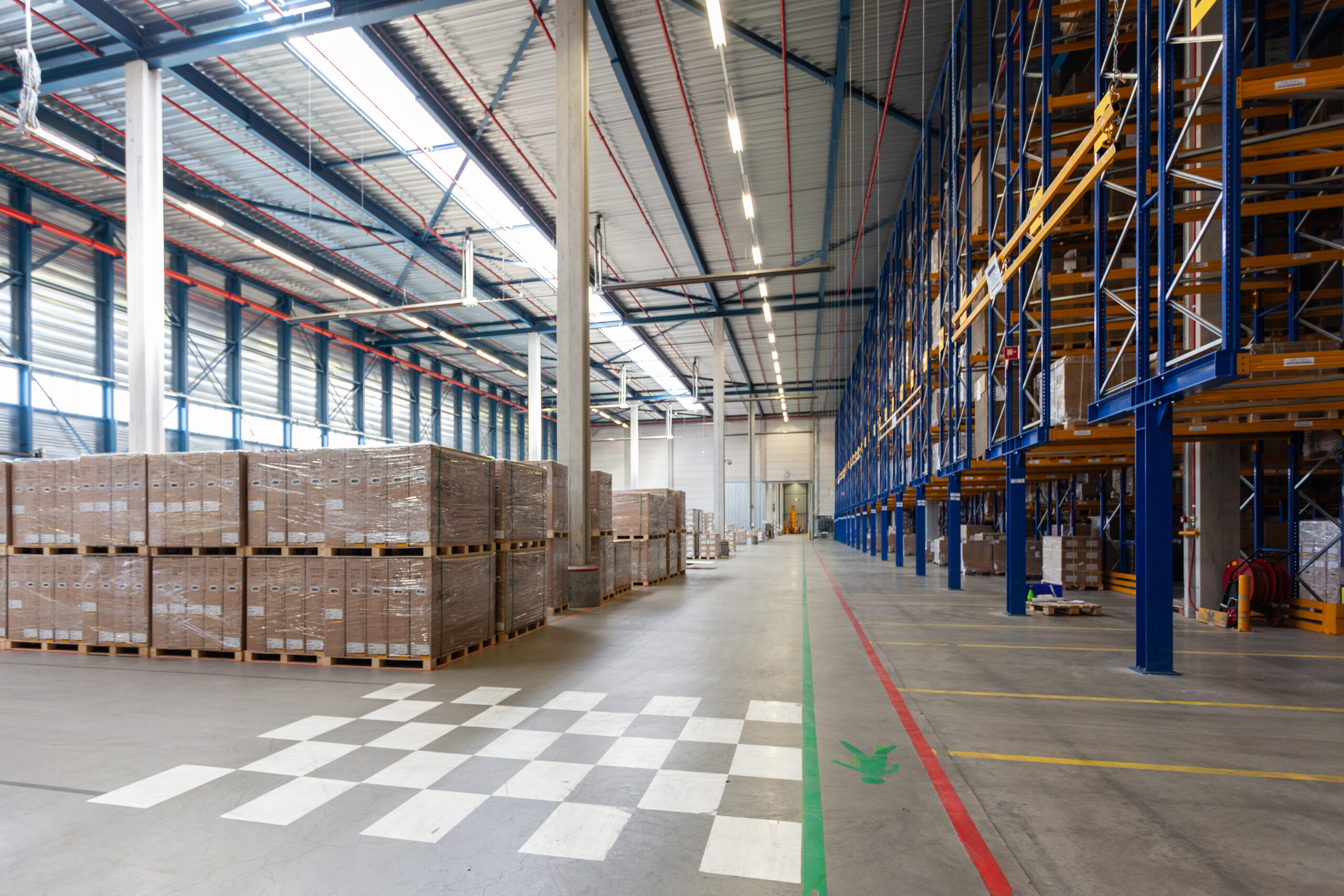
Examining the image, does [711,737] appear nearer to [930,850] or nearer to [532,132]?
[930,850]

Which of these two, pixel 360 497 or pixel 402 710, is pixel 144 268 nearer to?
pixel 360 497

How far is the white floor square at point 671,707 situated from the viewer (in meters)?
4.82

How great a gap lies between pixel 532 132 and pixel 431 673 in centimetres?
1223

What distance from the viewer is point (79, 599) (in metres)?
7.13

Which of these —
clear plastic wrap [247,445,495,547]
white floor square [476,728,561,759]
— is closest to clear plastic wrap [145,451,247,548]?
clear plastic wrap [247,445,495,547]

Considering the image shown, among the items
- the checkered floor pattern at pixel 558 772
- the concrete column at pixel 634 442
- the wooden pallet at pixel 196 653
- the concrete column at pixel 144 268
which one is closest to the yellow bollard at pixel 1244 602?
the checkered floor pattern at pixel 558 772

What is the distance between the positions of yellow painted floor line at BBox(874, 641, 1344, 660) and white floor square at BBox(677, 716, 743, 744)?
344 cm

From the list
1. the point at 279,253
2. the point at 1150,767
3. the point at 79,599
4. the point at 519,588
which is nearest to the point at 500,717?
→ the point at 519,588

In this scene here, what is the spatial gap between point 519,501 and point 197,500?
3299 millimetres

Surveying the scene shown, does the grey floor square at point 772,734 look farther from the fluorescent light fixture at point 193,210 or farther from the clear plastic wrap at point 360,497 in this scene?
the fluorescent light fixture at point 193,210

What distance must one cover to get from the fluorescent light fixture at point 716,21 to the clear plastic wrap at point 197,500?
7775mm

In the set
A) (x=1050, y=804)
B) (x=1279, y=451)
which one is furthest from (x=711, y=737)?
(x=1279, y=451)

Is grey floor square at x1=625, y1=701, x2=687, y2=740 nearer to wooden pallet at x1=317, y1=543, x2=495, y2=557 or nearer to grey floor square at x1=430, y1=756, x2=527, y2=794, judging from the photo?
grey floor square at x1=430, y1=756, x2=527, y2=794

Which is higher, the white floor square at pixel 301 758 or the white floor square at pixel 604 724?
the white floor square at pixel 301 758
